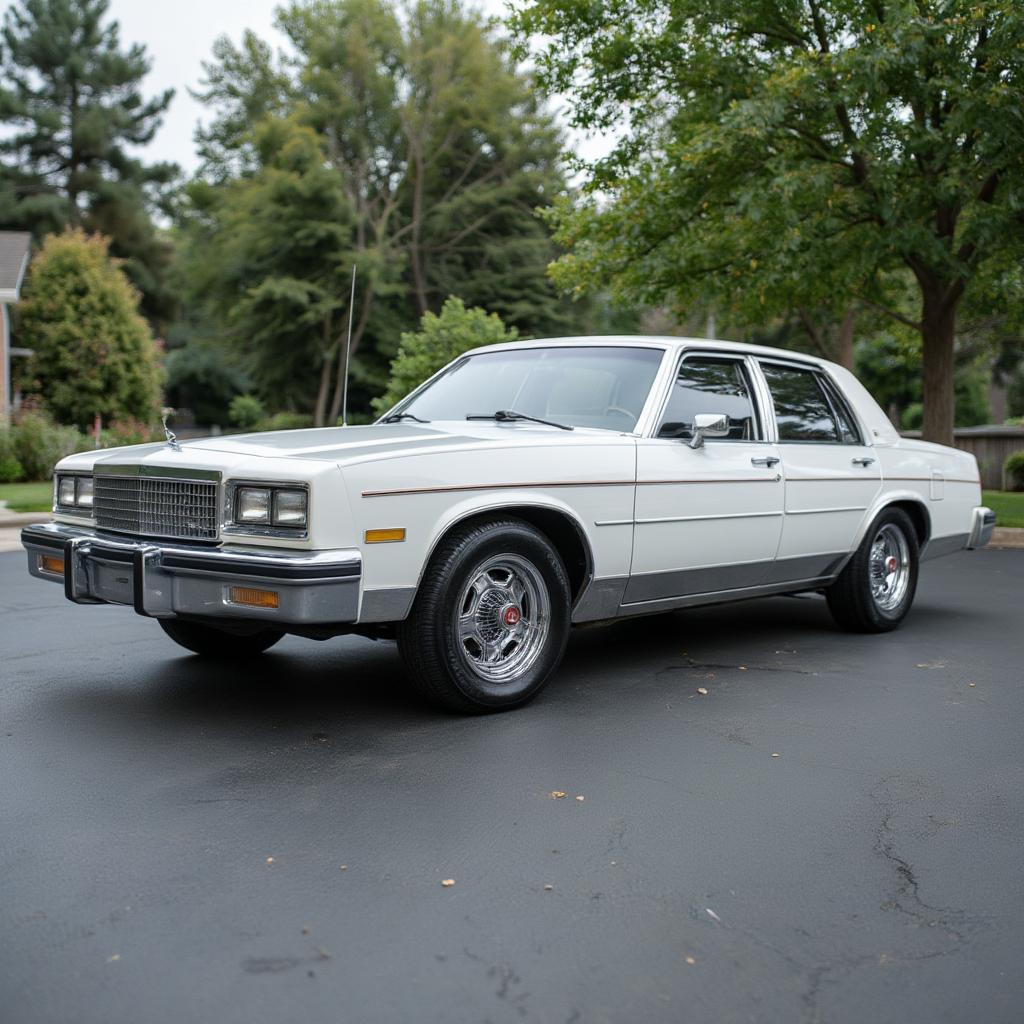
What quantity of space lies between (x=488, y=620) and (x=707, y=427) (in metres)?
1.48

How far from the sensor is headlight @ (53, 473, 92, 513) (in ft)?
18.3

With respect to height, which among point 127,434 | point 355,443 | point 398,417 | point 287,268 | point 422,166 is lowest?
point 127,434

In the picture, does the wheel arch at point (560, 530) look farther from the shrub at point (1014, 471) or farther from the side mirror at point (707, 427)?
the shrub at point (1014, 471)

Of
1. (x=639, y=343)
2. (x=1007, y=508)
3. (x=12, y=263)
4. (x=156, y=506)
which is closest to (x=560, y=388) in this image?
(x=639, y=343)

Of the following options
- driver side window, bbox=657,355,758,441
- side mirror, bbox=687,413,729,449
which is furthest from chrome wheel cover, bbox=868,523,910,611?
side mirror, bbox=687,413,729,449

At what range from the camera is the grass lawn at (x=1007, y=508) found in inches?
571

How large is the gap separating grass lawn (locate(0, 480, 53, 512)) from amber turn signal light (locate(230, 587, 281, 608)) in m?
11.8

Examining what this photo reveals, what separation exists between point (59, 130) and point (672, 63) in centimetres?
4060

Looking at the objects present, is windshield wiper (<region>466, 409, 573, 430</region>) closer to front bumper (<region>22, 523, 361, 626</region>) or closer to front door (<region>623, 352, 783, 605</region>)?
front door (<region>623, 352, 783, 605</region>)

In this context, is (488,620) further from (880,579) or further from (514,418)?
(880,579)

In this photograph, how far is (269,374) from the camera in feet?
130

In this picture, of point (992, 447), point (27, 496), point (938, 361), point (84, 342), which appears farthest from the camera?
point (84, 342)

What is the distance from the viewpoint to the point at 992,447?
24.4m

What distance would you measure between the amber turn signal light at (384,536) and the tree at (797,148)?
10.5 meters
